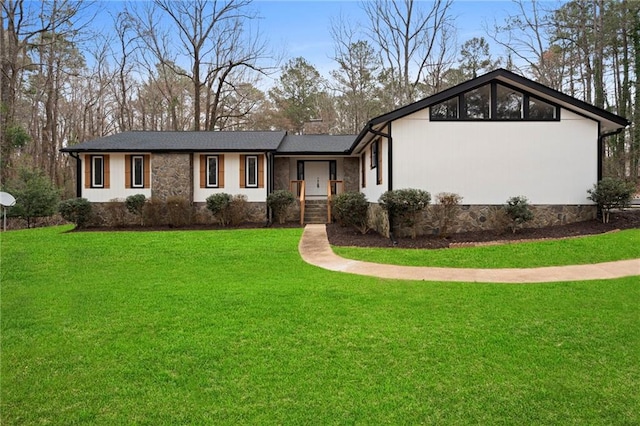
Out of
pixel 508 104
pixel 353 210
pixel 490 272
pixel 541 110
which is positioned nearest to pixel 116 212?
pixel 353 210

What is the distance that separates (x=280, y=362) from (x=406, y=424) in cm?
128

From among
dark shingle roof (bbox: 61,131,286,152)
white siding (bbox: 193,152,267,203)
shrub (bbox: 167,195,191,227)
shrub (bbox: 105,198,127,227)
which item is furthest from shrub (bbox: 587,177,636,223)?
shrub (bbox: 105,198,127,227)

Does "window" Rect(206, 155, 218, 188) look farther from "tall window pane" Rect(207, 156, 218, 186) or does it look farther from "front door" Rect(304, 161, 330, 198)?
"front door" Rect(304, 161, 330, 198)

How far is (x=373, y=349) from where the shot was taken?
12.3 ft

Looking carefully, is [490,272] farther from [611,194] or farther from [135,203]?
[135,203]

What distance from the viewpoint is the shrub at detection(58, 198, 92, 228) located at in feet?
47.3

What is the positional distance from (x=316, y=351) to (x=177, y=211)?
498 inches

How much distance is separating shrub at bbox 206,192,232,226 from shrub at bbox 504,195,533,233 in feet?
32.6

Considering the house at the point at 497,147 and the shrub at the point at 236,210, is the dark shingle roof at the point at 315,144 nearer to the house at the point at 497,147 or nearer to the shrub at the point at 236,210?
the shrub at the point at 236,210

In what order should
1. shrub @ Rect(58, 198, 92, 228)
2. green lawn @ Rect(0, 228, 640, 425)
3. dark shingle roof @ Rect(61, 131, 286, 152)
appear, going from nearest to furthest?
green lawn @ Rect(0, 228, 640, 425) → shrub @ Rect(58, 198, 92, 228) → dark shingle roof @ Rect(61, 131, 286, 152)

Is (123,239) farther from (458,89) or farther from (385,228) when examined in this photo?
(458,89)

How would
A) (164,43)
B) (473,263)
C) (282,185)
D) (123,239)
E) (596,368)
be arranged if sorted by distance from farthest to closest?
(164,43) < (282,185) < (123,239) < (473,263) < (596,368)

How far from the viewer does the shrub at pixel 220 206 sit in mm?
14883

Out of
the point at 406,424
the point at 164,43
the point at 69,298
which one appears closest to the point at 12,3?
the point at 164,43
